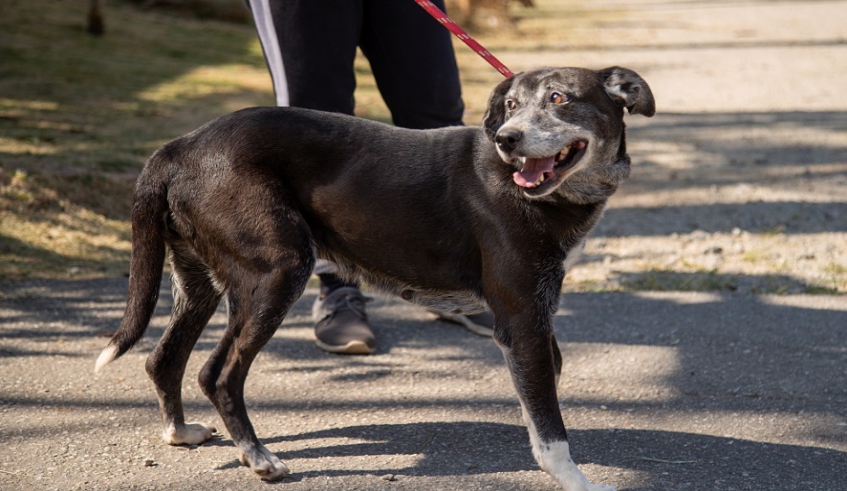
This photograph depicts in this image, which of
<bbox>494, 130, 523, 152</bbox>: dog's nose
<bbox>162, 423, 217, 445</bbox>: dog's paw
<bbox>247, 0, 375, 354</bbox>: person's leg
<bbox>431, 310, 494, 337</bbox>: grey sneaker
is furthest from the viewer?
<bbox>431, 310, 494, 337</bbox>: grey sneaker

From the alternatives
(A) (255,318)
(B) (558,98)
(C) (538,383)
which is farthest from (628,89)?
(A) (255,318)

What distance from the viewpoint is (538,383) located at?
123 inches

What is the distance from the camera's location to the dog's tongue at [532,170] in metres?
3.06

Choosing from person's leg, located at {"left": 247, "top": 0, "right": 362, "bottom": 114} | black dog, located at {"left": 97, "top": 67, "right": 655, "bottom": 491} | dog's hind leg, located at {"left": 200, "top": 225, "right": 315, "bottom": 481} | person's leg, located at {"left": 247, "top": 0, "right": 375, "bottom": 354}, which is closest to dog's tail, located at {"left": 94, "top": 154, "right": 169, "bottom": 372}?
black dog, located at {"left": 97, "top": 67, "right": 655, "bottom": 491}

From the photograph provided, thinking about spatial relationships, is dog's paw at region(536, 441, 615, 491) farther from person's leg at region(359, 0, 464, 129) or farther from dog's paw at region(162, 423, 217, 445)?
person's leg at region(359, 0, 464, 129)

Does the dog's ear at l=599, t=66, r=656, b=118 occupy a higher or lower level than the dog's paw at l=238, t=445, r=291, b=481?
higher

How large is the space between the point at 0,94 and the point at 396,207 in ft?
24.9

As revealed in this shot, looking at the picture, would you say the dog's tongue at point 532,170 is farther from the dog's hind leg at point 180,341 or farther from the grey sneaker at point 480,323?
the grey sneaker at point 480,323

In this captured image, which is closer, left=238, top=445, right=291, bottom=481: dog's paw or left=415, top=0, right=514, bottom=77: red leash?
left=238, top=445, right=291, bottom=481: dog's paw

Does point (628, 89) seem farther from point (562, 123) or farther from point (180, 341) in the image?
point (180, 341)

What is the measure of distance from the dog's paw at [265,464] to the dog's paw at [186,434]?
12.5 inches

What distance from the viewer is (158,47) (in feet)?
44.0

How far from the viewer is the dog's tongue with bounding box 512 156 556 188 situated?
3061 millimetres

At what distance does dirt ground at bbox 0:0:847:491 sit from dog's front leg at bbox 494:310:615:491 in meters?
0.15
